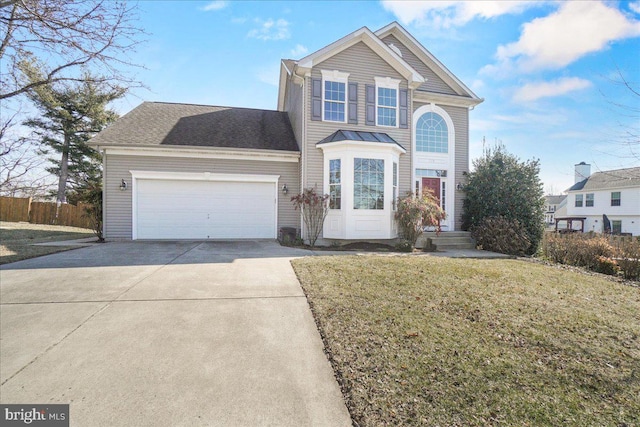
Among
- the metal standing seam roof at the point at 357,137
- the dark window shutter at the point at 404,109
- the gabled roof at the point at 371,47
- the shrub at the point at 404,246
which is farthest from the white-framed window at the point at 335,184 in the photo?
the gabled roof at the point at 371,47

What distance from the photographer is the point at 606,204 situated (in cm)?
2673

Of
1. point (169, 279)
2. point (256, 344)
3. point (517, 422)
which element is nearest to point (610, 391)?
point (517, 422)

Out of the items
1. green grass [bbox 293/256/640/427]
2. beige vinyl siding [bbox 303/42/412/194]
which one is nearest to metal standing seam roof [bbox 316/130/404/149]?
beige vinyl siding [bbox 303/42/412/194]

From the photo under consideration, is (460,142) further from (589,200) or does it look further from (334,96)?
(589,200)

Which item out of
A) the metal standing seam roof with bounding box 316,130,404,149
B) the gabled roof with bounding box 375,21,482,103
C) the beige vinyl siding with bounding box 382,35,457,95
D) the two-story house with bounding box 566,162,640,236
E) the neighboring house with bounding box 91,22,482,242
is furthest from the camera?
the two-story house with bounding box 566,162,640,236

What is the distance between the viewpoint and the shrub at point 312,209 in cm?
1039

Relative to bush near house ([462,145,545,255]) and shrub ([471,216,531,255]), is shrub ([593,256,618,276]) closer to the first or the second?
shrub ([471,216,531,255])

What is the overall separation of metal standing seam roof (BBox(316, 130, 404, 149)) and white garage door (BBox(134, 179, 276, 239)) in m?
3.08

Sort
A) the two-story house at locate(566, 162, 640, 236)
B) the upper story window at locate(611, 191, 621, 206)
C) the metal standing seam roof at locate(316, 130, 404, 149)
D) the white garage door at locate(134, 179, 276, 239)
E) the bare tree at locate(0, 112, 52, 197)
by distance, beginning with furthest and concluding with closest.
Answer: the upper story window at locate(611, 191, 621, 206) < the two-story house at locate(566, 162, 640, 236) < the white garage door at locate(134, 179, 276, 239) < the metal standing seam roof at locate(316, 130, 404, 149) < the bare tree at locate(0, 112, 52, 197)

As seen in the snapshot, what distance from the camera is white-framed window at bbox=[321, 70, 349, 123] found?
10938 millimetres

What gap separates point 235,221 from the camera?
37.4ft

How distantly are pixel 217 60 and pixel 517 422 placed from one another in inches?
421
